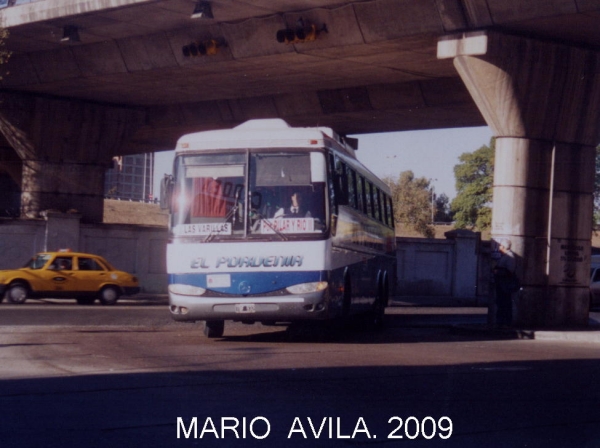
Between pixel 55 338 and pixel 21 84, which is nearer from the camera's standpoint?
pixel 55 338

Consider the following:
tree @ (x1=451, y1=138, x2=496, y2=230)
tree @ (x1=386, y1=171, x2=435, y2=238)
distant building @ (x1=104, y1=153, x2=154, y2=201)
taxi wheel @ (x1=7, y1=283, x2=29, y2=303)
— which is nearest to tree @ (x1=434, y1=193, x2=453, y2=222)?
tree @ (x1=451, y1=138, x2=496, y2=230)

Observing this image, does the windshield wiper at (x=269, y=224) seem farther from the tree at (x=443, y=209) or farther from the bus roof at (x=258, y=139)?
the tree at (x=443, y=209)

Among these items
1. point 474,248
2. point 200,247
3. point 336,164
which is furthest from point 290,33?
point 474,248

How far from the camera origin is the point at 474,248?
41375 mm

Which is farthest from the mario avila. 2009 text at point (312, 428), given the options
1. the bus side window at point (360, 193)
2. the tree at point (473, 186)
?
the tree at point (473, 186)

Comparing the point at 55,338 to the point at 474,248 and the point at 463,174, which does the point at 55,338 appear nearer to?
the point at 474,248

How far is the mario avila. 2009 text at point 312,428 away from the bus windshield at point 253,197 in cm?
781

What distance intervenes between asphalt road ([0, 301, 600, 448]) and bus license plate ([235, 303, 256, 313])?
23.2 inches

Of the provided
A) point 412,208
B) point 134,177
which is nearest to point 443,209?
point 412,208

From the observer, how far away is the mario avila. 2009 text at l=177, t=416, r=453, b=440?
7.50 m

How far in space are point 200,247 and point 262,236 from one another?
1.03m

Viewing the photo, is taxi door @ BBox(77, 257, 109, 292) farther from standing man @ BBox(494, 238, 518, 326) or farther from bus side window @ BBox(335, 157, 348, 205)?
bus side window @ BBox(335, 157, 348, 205)

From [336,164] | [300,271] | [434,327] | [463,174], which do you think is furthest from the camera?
[463,174]

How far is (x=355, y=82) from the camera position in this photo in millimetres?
28812
